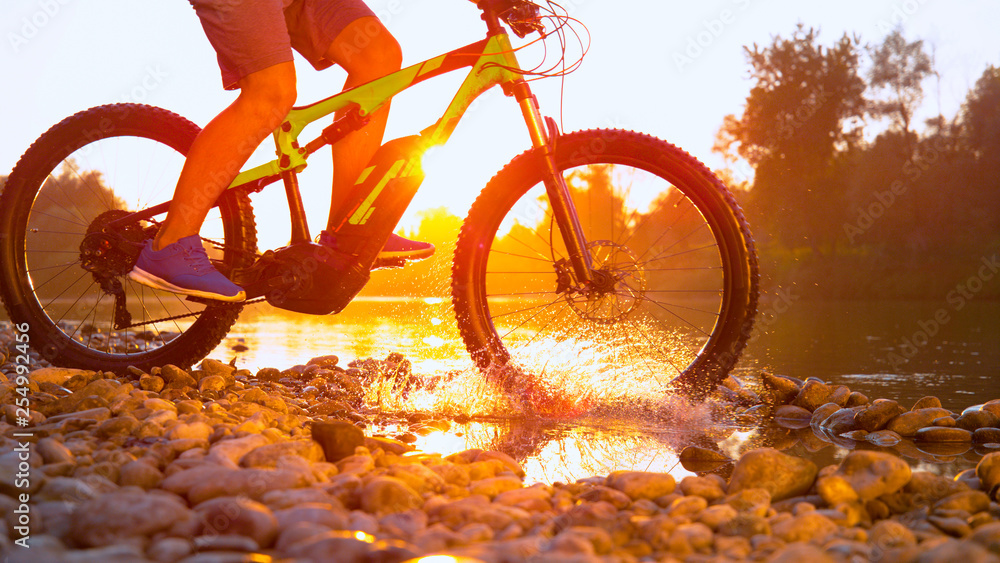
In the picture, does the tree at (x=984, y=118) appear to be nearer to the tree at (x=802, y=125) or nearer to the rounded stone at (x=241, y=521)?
the tree at (x=802, y=125)

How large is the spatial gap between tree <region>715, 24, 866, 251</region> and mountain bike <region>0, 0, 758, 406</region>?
1948 cm

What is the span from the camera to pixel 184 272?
8.69ft

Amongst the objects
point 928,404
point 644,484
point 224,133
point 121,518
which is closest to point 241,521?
point 121,518

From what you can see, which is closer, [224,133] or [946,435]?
[946,435]

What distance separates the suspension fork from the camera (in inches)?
113

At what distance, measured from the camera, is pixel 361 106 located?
294cm

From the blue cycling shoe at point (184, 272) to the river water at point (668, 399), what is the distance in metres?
0.91

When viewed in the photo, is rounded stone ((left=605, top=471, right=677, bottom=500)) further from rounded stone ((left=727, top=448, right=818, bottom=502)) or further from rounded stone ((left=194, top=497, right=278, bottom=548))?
rounded stone ((left=194, top=497, right=278, bottom=548))

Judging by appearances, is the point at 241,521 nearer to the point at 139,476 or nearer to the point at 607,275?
the point at 139,476

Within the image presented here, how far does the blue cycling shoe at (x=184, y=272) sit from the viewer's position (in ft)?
8.65

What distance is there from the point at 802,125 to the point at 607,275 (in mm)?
21835

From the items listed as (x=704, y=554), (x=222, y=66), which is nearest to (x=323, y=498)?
(x=704, y=554)

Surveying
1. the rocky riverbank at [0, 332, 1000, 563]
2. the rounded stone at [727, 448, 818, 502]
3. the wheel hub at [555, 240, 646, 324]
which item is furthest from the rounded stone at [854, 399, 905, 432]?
the rounded stone at [727, 448, 818, 502]

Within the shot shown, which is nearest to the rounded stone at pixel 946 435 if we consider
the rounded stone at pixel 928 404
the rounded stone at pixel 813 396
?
the rounded stone at pixel 928 404
